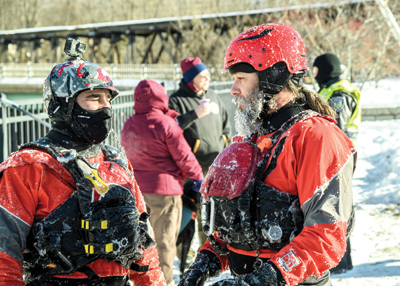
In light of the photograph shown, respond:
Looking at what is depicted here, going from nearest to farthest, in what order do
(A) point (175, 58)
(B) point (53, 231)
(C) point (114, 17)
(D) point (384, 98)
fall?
(B) point (53, 231) → (D) point (384, 98) → (A) point (175, 58) → (C) point (114, 17)

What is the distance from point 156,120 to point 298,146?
292 centimetres

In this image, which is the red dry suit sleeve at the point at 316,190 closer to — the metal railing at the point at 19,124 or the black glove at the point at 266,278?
the black glove at the point at 266,278

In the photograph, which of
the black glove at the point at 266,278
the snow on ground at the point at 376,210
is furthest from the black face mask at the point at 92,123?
the snow on ground at the point at 376,210

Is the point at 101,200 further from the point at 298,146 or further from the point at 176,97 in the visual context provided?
the point at 176,97

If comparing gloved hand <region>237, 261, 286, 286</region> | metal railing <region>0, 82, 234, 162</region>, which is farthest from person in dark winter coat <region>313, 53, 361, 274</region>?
gloved hand <region>237, 261, 286, 286</region>

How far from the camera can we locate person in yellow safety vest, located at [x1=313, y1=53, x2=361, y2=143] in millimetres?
5406

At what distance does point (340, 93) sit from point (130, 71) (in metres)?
24.0

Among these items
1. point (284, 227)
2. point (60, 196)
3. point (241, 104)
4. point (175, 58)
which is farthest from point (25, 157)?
point (175, 58)

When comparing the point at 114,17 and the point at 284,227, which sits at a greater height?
the point at 114,17

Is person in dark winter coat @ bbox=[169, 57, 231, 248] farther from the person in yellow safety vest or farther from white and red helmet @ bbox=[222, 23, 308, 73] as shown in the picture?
white and red helmet @ bbox=[222, 23, 308, 73]

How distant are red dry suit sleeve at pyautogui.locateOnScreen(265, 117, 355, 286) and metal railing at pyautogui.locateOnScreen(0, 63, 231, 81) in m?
16.3

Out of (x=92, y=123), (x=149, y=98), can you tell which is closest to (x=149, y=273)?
(x=92, y=123)

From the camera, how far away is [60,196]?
2.08 meters

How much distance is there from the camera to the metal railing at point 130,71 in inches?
960
